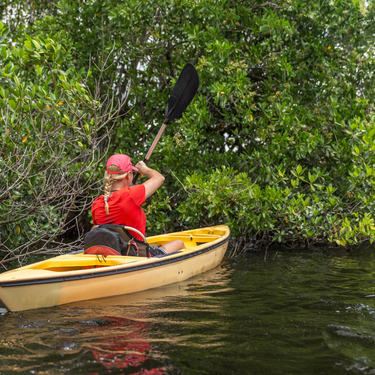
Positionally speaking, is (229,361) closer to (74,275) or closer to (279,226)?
(74,275)

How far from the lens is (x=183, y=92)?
6500 millimetres

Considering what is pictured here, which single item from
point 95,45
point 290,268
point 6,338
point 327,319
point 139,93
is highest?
point 95,45

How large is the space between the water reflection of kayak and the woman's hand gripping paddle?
7.85 ft

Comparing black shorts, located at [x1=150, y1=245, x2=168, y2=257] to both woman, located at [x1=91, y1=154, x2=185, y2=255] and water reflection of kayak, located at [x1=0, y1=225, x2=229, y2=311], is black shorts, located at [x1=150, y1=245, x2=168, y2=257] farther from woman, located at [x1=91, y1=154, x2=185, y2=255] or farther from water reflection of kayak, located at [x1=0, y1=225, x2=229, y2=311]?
woman, located at [x1=91, y1=154, x2=185, y2=255]

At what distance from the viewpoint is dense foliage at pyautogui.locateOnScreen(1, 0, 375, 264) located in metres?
6.59

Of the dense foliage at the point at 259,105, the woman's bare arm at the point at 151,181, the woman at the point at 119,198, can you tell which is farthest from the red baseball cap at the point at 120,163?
the dense foliage at the point at 259,105

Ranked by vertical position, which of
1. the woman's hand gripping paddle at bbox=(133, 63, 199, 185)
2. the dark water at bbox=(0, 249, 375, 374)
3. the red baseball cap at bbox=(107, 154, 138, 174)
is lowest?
the dark water at bbox=(0, 249, 375, 374)

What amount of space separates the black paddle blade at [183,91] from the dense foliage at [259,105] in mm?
267

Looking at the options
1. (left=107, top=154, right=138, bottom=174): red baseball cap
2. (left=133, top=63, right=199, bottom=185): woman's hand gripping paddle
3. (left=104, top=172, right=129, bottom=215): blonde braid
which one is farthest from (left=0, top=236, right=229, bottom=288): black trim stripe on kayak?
(left=133, top=63, right=199, bottom=185): woman's hand gripping paddle

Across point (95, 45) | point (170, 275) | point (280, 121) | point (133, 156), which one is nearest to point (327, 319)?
point (170, 275)

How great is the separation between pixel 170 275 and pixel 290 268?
2107 millimetres

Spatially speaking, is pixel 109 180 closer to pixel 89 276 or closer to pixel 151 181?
pixel 151 181

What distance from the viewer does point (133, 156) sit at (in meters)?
8.53

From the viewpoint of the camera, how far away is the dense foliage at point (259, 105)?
659cm
